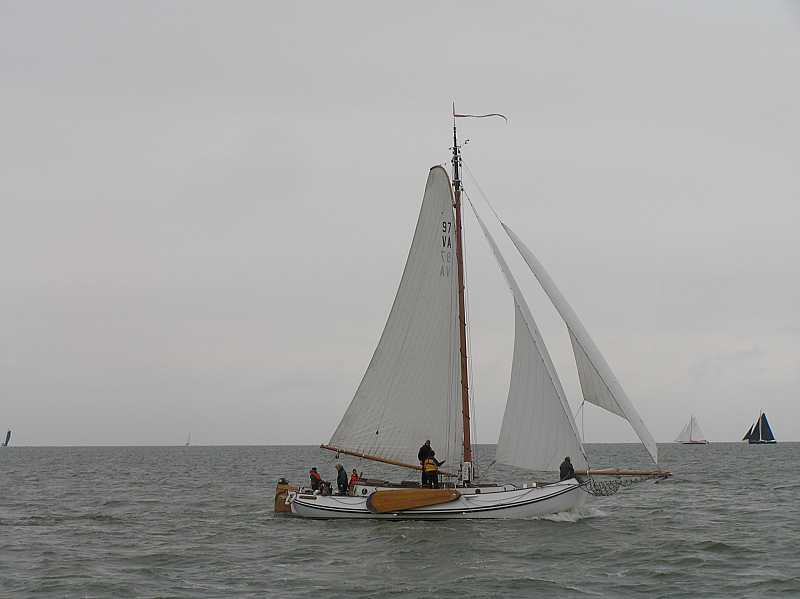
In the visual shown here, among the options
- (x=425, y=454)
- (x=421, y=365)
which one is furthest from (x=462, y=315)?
(x=425, y=454)

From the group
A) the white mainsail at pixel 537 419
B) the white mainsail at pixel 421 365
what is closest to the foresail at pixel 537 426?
the white mainsail at pixel 537 419

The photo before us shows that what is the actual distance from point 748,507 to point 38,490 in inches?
1691

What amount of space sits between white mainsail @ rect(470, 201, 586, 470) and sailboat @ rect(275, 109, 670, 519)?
4cm

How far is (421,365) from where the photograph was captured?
35.0 meters

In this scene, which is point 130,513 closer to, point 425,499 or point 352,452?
point 352,452

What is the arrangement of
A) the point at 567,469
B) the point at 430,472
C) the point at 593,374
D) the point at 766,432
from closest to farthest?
the point at 593,374 < the point at 567,469 < the point at 430,472 < the point at 766,432

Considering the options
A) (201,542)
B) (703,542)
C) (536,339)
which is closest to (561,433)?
(536,339)

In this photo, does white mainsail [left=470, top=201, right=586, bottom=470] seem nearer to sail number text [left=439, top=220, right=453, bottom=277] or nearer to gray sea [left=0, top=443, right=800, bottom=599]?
gray sea [left=0, top=443, right=800, bottom=599]

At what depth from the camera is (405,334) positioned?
3541 cm

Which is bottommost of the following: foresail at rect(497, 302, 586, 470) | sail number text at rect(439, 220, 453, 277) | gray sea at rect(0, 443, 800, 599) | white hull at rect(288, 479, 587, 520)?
gray sea at rect(0, 443, 800, 599)

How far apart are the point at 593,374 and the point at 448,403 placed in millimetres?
5698

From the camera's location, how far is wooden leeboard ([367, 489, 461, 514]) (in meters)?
32.2

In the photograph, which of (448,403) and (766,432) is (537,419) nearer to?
(448,403)

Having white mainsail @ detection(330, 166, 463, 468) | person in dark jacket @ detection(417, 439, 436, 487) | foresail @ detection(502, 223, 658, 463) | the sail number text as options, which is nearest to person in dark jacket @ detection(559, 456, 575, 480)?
foresail @ detection(502, 223, 658, 463)
